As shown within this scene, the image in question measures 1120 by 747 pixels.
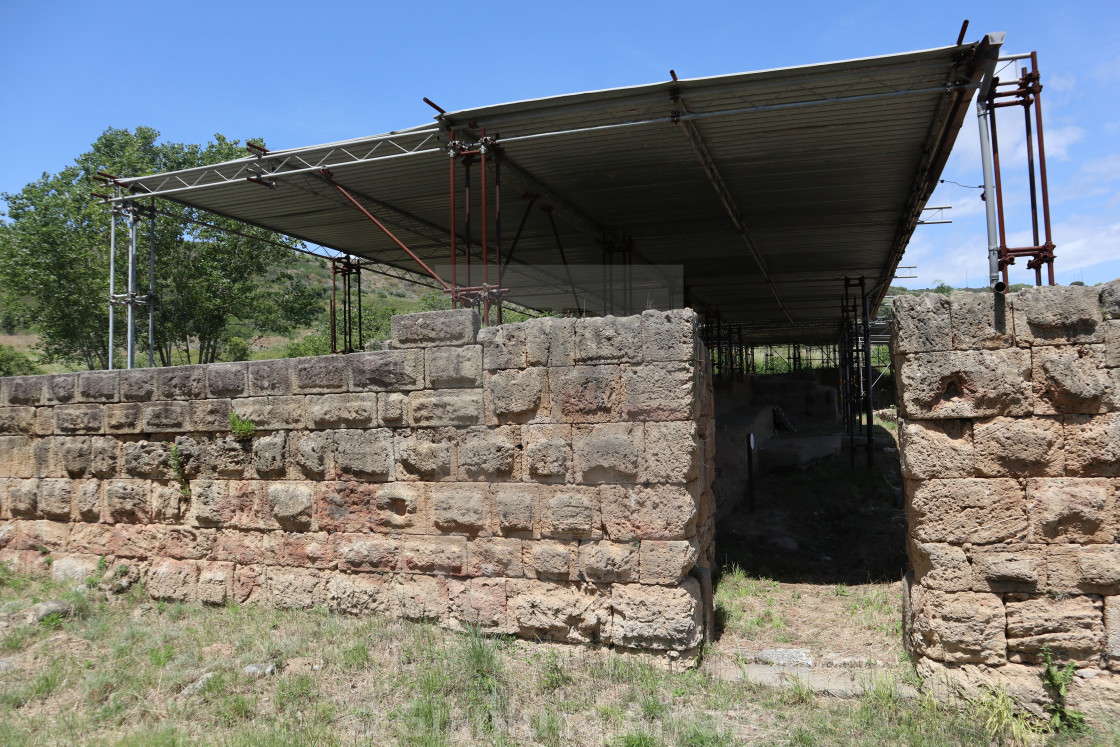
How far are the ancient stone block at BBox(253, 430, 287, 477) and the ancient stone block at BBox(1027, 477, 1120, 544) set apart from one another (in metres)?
5.72

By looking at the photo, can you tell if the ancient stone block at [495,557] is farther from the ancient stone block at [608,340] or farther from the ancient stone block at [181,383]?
the ancient stone block at [181,383]

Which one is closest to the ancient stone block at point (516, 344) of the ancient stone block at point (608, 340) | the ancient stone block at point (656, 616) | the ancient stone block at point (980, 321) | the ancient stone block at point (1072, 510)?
the ancient stone block at point (608, 340)

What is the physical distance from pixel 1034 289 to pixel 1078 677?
2424 mm

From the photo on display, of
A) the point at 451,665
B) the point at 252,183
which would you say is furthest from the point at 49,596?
the point at 252,183

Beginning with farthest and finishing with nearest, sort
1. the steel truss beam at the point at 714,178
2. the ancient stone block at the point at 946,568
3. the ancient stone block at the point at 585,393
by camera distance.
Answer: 1. the steel truss beam at the point at 714,178
2. the ancient stone block at the point at 585,393
3. the ancient stone block at the point at 946,568

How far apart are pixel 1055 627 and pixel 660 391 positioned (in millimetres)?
2859

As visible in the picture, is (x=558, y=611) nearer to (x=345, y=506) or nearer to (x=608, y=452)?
(x=608, y=452)

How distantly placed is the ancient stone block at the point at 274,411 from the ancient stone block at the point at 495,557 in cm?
195

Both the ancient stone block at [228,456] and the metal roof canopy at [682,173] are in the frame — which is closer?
the ancient stone block at [228,456]

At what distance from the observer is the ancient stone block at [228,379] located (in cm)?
634

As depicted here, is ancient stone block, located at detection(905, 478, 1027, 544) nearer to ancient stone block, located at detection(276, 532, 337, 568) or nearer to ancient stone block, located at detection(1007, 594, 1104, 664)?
ancient stone block, located at detection(1007, 594, 1104, 664)

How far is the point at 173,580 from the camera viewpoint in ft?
21.5

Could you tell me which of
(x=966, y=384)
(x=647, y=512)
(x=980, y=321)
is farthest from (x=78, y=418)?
(x=980, y=321)

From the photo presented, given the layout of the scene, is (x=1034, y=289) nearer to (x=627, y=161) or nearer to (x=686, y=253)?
(x=627, y=161)
